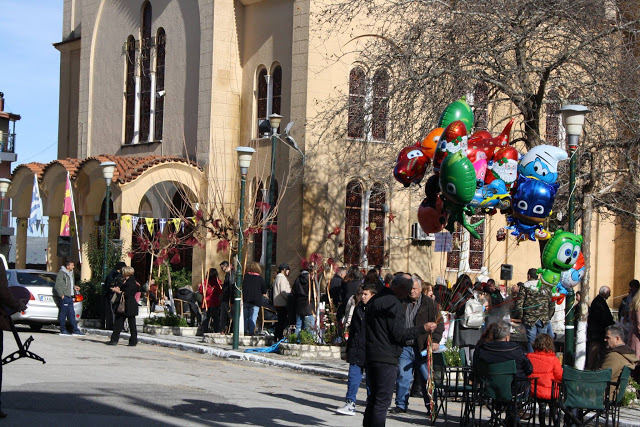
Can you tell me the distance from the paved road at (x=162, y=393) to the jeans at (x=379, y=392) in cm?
153

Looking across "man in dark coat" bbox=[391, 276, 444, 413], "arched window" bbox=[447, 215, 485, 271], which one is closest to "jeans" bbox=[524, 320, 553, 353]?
"man in dark coat" bbox=[391, 276, 444, 413]

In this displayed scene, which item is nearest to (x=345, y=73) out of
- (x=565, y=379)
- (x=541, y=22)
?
(x=541, y=22)

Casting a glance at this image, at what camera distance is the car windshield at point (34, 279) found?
23.9m

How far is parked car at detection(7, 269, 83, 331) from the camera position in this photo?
23.1 metres

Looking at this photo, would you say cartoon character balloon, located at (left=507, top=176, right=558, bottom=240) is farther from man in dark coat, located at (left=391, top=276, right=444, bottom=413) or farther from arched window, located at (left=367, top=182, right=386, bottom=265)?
arched window, located at (left=367, top=182, right=386, bottom=265)

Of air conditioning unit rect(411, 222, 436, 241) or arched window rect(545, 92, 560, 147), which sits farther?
air conditioning unit rect(411, 222, 436, 241)

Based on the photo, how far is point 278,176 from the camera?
1115 inches

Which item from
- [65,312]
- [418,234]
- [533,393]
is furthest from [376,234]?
[533,393]

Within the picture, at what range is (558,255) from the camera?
1157 cm

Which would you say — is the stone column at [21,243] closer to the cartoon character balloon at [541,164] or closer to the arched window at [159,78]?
the arched window at [159,78]

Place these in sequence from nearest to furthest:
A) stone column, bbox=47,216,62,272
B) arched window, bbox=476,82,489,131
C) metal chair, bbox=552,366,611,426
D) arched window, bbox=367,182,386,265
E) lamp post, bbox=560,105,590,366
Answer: metal chair, bbox=552,366,611,426, lamp post, bbox=560,105,590,366, arched window, bbox=476,82,489,131, arched window, bbox=367,182,386,265, stone column, bbox=47,216,62,272

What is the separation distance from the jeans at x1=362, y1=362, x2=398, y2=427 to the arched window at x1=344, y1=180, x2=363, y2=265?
1783cm

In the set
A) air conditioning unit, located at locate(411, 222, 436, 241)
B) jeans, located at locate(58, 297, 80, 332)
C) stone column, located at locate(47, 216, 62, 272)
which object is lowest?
jeans, located at locate(58, 297, 80, 332)

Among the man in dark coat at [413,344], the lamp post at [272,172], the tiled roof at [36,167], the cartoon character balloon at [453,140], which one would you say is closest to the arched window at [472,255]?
the lamp post at [272,172]
